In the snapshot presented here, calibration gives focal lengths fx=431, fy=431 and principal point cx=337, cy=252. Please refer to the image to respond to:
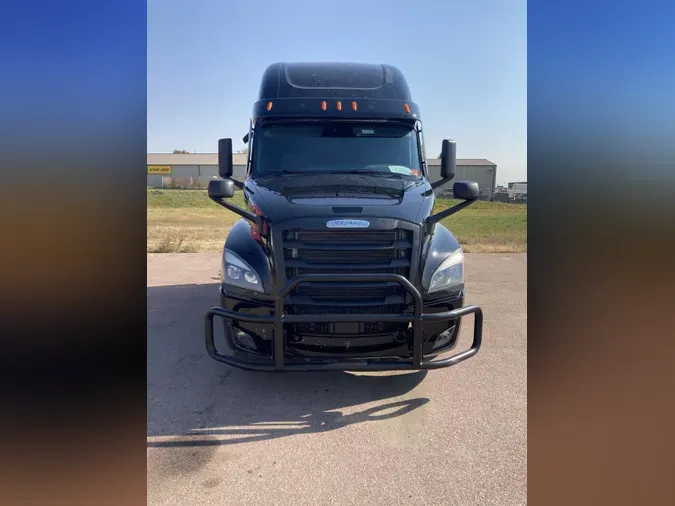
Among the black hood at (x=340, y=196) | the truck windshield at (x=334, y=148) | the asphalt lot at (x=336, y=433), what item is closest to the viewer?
the asphalt lot at (x=336, y=433)

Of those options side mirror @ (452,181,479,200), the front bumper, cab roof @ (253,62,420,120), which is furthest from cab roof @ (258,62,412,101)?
the front bumper

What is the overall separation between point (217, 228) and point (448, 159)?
1603 centimetres

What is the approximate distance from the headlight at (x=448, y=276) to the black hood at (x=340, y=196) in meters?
0.45

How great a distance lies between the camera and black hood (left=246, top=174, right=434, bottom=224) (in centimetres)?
374

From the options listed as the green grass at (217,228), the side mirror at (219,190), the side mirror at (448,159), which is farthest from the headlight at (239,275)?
the green grass at (217,228)

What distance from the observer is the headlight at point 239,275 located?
3.57m

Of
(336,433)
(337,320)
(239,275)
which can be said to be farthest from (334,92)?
(336,433)

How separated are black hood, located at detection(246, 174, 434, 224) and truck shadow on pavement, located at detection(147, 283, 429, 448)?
160 centimetres

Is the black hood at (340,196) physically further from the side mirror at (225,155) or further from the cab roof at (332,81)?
the cab roof at (332,81)

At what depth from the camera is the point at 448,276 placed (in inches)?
146
